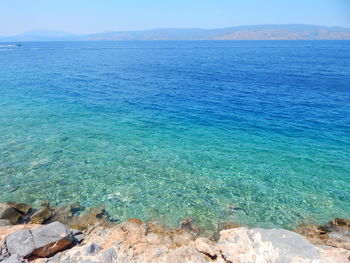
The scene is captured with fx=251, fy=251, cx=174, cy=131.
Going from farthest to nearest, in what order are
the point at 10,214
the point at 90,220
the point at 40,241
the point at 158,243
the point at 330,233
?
the point at 90,220 → the point at 10,214 → the point at 330,233 → the point at 158,243 → the point at 40,241

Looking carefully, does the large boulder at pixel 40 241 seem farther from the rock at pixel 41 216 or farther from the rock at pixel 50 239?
the rock at pixel 41 216

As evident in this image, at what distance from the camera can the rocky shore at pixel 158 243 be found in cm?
1255

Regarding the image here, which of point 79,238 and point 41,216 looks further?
point 41,216

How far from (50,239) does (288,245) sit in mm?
12581

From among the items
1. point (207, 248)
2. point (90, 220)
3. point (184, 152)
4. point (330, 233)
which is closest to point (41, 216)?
point (90, 220)

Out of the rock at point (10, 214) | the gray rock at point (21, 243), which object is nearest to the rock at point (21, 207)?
the rock at point (10, 214)

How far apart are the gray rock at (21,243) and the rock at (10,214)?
419 cm

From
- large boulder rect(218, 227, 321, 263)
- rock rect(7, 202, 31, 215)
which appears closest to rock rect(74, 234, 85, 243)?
rock rect(7, 202, 31, 215)

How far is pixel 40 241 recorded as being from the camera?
44.2ft

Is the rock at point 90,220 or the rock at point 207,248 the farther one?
the rock at point 90,220

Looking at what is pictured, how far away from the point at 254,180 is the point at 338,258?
11161mm

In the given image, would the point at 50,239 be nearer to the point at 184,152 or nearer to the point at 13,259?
the point at 13,259

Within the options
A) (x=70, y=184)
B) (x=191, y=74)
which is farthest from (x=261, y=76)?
(x=70, y=184)

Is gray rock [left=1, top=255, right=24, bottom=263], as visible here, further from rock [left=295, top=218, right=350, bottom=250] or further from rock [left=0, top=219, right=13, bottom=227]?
rock [left=295, top=218, right=350, bottom=250]
